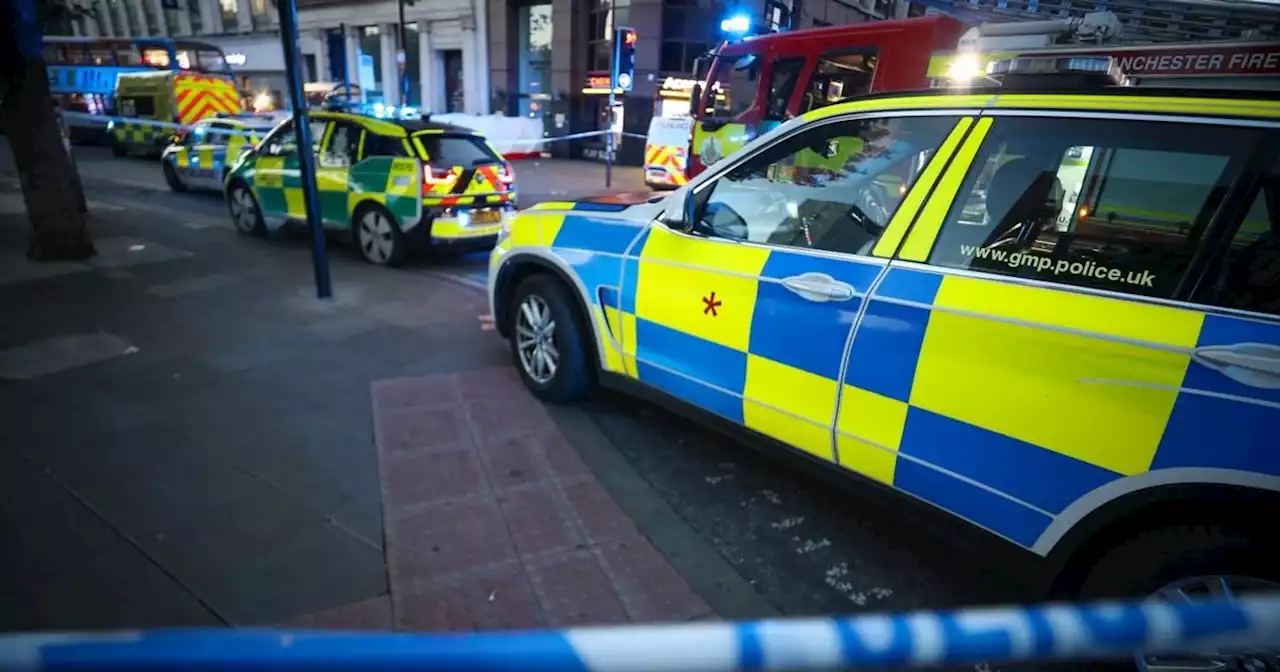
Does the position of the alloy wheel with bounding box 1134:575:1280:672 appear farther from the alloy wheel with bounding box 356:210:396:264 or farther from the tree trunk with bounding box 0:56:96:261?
the tree trunk with bounding box 0:56:96:261

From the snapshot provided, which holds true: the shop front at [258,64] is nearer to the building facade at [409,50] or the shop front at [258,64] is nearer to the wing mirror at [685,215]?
the building facade at [409,50]

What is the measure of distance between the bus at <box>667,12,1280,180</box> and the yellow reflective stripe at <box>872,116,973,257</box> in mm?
1516

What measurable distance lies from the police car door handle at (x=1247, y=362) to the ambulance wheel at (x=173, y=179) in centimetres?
1448

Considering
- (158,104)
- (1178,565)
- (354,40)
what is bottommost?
(1178,565)

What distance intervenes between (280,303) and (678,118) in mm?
9844

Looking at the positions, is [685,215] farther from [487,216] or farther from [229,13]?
[229,13]

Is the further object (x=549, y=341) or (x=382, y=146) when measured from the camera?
(x=382, y=146)

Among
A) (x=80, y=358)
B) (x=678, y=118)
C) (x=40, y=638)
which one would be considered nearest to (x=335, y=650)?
(x=40, y=638)

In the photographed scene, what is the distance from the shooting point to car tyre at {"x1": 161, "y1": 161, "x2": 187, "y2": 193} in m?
12.2

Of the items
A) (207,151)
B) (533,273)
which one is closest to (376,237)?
(533,273)

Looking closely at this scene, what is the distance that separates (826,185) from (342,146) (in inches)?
242

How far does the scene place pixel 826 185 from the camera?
2.87 meters

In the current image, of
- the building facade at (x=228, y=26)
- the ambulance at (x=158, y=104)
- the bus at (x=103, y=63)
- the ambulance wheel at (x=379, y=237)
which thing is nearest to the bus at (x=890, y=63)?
the ambulance wheel at (x=379, y=237)

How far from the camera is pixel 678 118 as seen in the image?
45.8 feet
